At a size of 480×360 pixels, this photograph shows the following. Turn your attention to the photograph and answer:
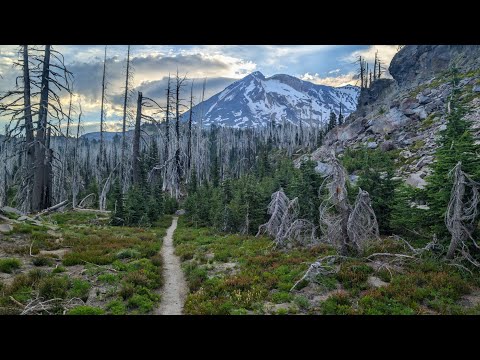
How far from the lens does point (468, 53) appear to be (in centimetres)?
4909

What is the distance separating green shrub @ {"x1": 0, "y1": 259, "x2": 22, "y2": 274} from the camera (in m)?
9.31

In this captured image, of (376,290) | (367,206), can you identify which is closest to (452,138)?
(367,206)

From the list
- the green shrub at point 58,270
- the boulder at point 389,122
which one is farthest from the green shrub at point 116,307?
the boulder at point 389,122

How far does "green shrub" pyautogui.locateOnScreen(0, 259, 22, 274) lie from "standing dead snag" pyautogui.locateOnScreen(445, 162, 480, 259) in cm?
1434

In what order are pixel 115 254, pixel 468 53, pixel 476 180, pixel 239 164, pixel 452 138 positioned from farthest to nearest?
pixel 239 164
pixel 468 53
pixel 115 254
pixel 452 138
pixel 476 180

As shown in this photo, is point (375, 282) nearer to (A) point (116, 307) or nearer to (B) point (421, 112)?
(A) point (116, 307)

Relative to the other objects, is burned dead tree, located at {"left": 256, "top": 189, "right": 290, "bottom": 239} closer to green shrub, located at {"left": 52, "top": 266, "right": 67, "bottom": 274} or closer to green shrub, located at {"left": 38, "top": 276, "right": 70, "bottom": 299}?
green shrub, located at {"left": 52, "top": 266, "right": 67, "bottom": 274}

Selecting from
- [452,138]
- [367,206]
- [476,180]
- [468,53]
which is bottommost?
[367,206]

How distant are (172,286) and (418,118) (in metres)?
40.8
